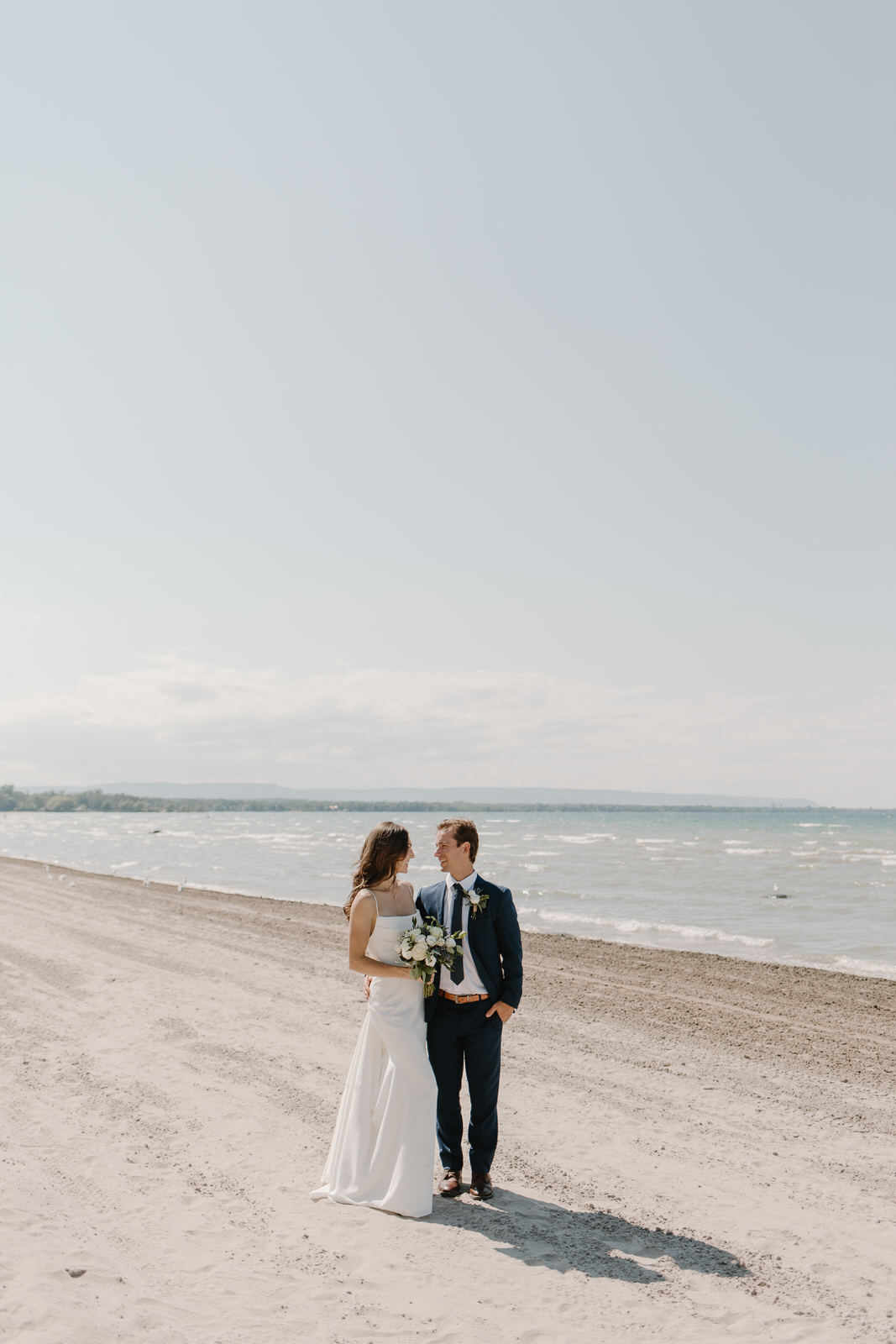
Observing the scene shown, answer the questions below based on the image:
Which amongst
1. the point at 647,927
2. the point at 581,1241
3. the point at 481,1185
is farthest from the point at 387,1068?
the point at 647,927

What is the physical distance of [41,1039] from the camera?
28.1 feet

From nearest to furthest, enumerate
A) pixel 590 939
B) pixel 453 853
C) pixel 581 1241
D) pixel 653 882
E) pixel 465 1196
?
pixel 581 1241 → pixel 453 853 → pixel 465 1196 → pixel 590 939 → pixel 653 882

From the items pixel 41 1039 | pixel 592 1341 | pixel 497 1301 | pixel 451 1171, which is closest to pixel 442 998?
pixel 451 1171

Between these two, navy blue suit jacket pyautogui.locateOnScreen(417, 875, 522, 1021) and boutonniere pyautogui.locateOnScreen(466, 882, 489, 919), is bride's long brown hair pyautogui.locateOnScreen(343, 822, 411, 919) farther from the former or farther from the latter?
boutonniere pyautogui.locateOnScreen(466, 882, 489, 919)

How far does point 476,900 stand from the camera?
504 cm

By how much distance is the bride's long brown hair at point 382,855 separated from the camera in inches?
191

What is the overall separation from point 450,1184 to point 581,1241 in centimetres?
87

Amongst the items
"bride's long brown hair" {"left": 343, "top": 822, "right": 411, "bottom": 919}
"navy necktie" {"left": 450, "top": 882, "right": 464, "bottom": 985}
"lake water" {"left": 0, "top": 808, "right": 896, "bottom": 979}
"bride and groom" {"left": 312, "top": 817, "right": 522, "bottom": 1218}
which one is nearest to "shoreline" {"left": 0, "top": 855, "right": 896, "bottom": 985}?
"lake water" {"left": 0, "top": 808, "right": 896, "bottom": 979}

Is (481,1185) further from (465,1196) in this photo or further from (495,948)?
(495,948)

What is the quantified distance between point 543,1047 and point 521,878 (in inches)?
801

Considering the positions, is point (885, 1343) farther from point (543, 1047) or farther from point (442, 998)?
point (543, 1047)

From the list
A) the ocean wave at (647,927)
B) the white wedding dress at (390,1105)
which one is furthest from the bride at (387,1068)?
the ocean wave at (647,927)

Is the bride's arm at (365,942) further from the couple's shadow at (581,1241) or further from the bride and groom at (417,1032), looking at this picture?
the couple's shadow at (581,1241)

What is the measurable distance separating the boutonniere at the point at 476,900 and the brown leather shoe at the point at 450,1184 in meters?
1.62
